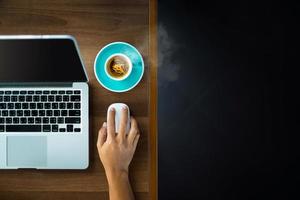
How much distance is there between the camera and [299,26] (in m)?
1.05

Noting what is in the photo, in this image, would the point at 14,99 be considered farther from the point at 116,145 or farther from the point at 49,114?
the point at 116,145

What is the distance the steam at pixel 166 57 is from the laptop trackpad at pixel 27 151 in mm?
331

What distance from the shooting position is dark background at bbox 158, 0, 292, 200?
1037 millimetres

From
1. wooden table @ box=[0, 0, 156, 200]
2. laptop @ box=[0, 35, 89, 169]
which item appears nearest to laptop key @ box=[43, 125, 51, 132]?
laptop @ box=[0, 35, 89, 169]

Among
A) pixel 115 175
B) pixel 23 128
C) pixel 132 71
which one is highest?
pixel 132 71

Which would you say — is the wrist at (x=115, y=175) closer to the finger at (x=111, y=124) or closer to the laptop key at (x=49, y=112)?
the finger at (x=111, y=124)

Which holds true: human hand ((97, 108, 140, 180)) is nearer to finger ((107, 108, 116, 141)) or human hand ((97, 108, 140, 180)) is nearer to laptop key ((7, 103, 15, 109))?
finger ((107, 108, 116, 141))

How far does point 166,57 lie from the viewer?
1.03m

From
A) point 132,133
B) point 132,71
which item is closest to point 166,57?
point 132,71

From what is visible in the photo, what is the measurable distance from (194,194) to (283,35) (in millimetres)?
465

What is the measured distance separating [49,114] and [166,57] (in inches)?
12.5

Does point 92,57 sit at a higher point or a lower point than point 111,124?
higher

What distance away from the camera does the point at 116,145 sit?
3.26ft

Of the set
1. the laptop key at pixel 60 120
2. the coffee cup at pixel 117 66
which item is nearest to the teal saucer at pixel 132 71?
the coffee cup at pixel 117 66
